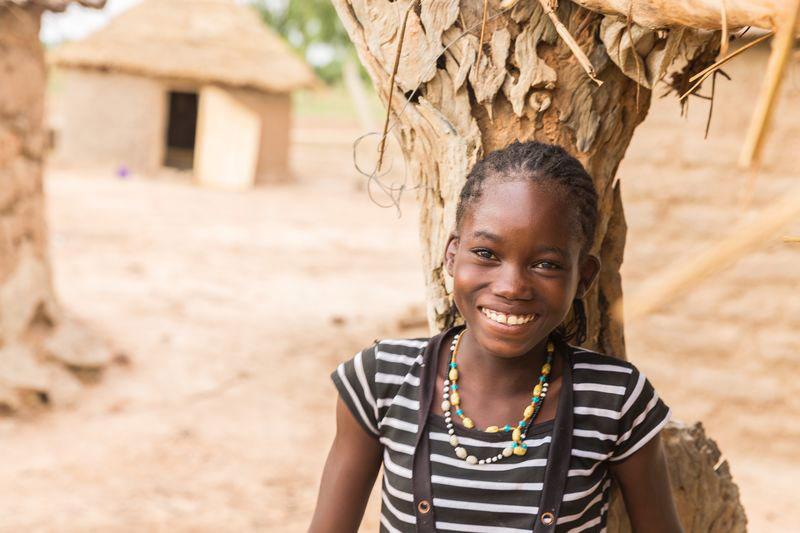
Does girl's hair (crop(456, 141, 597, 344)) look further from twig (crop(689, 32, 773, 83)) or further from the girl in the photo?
twig (crop(689, 32, 773, 83))

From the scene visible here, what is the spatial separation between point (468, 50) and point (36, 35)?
4.14 m

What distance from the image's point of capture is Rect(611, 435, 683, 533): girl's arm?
1489 millimetres

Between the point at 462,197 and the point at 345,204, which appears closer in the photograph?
the point at 462,197

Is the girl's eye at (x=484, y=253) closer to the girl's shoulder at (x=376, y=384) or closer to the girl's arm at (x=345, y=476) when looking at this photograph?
the girl's shoulder at (x=376, y=384)

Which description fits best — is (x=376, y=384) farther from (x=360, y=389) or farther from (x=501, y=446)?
(x=501, y=446)

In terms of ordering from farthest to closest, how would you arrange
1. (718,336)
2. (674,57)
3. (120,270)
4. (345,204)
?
1. (345,204)
2. (120,270)
3. (718,336)
4. (674,57)

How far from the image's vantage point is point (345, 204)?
13.6 m

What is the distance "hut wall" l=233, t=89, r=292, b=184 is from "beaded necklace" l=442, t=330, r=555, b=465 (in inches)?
530

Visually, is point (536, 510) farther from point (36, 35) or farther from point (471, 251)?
point (36, 35)

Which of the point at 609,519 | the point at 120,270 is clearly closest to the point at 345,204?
the point at 120,270

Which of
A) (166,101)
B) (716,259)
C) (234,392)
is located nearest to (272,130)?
(166,101)

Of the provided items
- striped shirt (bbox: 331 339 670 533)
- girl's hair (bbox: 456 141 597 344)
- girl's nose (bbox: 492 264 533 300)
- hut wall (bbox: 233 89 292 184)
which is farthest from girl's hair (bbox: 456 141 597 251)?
hut wall (bbox: 233 89 292 184)

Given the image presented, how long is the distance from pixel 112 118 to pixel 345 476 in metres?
14.1

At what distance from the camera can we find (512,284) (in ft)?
4.63
